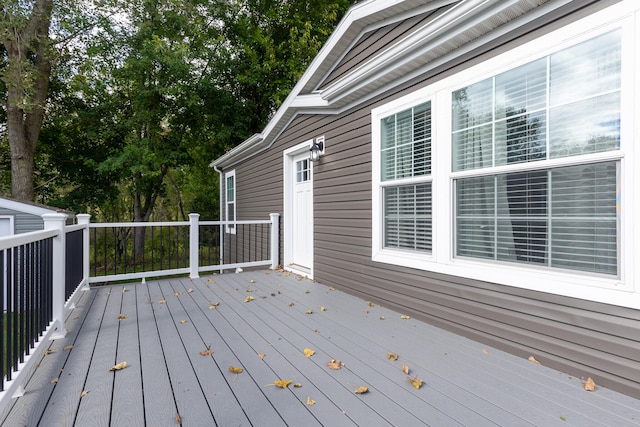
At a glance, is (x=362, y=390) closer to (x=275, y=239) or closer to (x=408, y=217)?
(x=408, y=217)

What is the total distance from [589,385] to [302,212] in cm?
427

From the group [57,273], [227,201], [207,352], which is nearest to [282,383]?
[207,352]

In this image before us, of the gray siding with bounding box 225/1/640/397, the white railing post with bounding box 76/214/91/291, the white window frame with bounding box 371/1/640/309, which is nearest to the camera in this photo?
the white window frame with bounding box 371/1/640/309

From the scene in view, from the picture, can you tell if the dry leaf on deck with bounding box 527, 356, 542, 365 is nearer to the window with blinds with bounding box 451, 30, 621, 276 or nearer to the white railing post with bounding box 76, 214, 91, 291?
the window with blinds with bounding box 451, 30, 621, 276

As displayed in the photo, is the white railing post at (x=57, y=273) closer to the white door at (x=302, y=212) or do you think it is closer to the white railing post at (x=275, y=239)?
the white door at (x=302, y=212)

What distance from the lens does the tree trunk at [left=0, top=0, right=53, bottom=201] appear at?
826cm

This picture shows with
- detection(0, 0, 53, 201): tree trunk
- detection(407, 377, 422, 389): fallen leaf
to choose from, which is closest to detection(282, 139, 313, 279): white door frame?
detection(407, 377, 422, 389): fallen leaf

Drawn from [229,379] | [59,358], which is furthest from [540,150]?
[59,358]

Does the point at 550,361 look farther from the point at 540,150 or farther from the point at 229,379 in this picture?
the point at 229,379

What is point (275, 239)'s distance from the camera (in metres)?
6.05

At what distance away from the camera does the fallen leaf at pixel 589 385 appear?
1876 millimetres

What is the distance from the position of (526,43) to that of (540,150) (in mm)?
750

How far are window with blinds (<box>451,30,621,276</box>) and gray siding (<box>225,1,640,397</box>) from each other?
25 cm

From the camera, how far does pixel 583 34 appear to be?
197 centimetres
